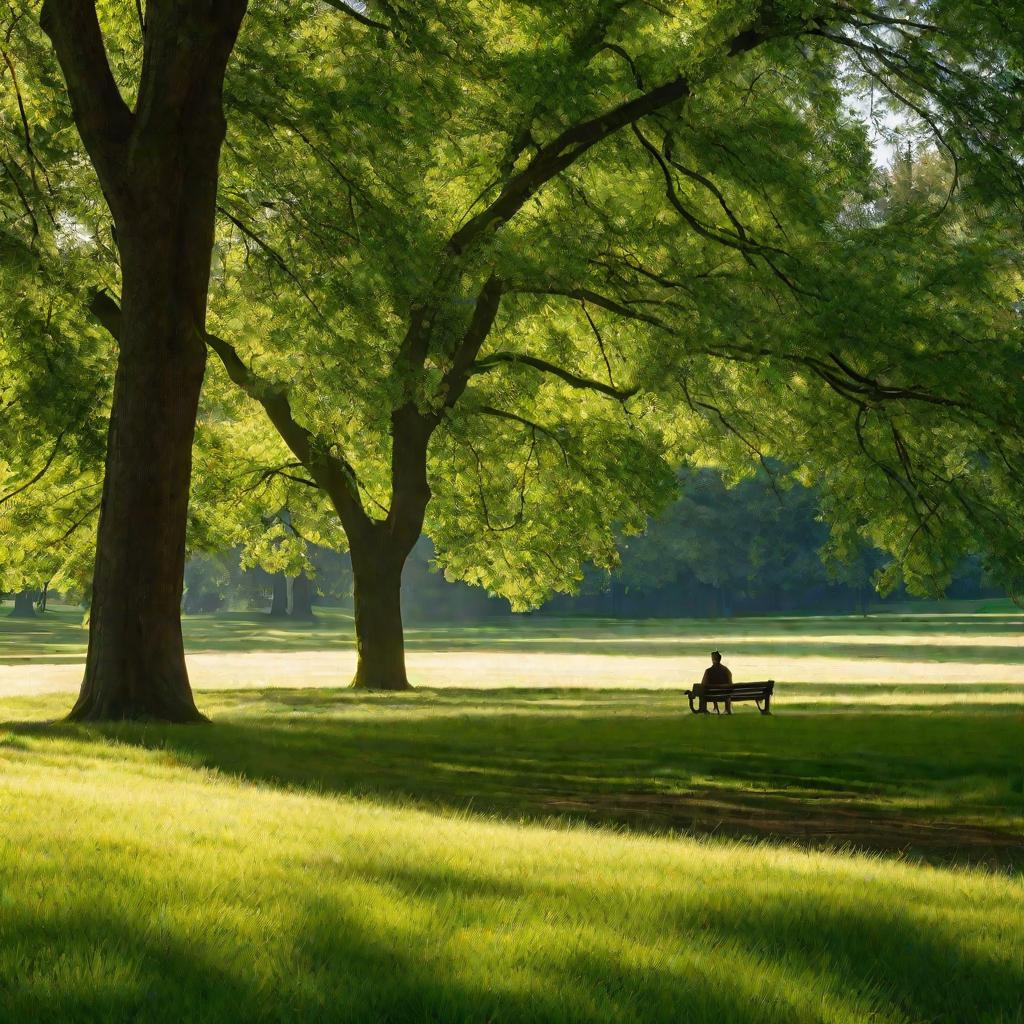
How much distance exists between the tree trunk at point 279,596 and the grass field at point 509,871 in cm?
8891

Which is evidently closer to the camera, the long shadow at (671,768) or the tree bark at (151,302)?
the long shadow at (671,768)

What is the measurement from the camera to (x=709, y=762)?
15.7 meters

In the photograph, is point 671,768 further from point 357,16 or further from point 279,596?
point 279,596

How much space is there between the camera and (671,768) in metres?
15.1

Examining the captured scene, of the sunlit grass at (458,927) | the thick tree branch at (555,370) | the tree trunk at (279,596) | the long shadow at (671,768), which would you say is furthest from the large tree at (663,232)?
the tree trunk at (279,596)

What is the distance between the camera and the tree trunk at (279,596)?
107750 mm

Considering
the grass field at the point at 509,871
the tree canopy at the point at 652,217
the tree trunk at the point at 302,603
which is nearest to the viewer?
the grass field at the point at 509,871

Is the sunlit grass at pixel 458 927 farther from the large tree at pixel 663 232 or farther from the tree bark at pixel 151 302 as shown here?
the large tree at pixel 663 232

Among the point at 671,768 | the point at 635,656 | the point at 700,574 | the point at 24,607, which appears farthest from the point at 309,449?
the point at 24,607

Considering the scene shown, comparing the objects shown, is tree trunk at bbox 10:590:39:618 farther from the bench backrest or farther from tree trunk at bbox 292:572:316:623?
the bench backrest

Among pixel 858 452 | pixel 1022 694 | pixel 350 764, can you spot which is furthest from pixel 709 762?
pixel 1022 694

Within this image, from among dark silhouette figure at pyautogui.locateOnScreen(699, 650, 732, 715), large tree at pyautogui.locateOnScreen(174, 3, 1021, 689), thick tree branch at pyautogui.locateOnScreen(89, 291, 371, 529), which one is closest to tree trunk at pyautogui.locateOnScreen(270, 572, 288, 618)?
thick tree branch at pyautogui.locateOnScreen(89, 291, 371, 529)

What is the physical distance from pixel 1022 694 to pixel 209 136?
20.7 meters

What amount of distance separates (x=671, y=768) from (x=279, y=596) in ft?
334
